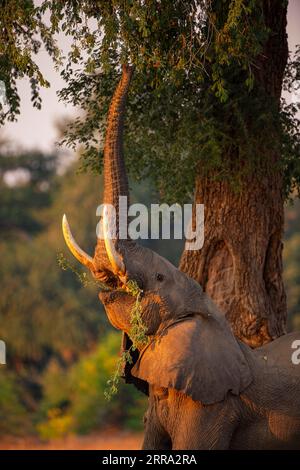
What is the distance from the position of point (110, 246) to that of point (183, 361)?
1.01m

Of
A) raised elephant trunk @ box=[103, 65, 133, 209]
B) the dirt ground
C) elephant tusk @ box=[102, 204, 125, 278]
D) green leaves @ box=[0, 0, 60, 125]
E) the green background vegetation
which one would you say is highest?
green leaves @ box=[0, 0, 60, 125]

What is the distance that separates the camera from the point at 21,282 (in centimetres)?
3566

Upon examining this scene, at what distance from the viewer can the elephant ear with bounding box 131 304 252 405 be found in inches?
316

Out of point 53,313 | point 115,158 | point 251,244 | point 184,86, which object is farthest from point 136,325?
point 53,313

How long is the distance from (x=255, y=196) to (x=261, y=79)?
115 centimetres

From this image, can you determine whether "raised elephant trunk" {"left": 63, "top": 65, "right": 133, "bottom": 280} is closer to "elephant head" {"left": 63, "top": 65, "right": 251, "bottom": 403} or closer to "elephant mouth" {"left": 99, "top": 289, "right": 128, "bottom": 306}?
"elephant head" {"left": 63, "top": 65, "right": 251, "bottom": 403}

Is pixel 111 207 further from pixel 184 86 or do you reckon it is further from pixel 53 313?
pixel 53 313

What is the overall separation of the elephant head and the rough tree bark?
1965 mm

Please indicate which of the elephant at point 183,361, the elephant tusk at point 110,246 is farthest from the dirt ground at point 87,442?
the elephant tusk at point 110,246

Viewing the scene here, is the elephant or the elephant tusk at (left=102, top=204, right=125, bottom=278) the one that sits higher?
the elephant tusk at (left=102, top=204, right=125, bottom=278)

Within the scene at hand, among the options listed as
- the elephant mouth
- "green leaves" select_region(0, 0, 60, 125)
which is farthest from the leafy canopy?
the elephant mouth

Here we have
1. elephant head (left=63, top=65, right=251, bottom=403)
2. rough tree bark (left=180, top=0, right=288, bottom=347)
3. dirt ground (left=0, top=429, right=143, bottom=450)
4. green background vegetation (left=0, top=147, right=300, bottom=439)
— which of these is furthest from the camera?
green background vegetation (left=0, top=147, right=300, bottom=439)
